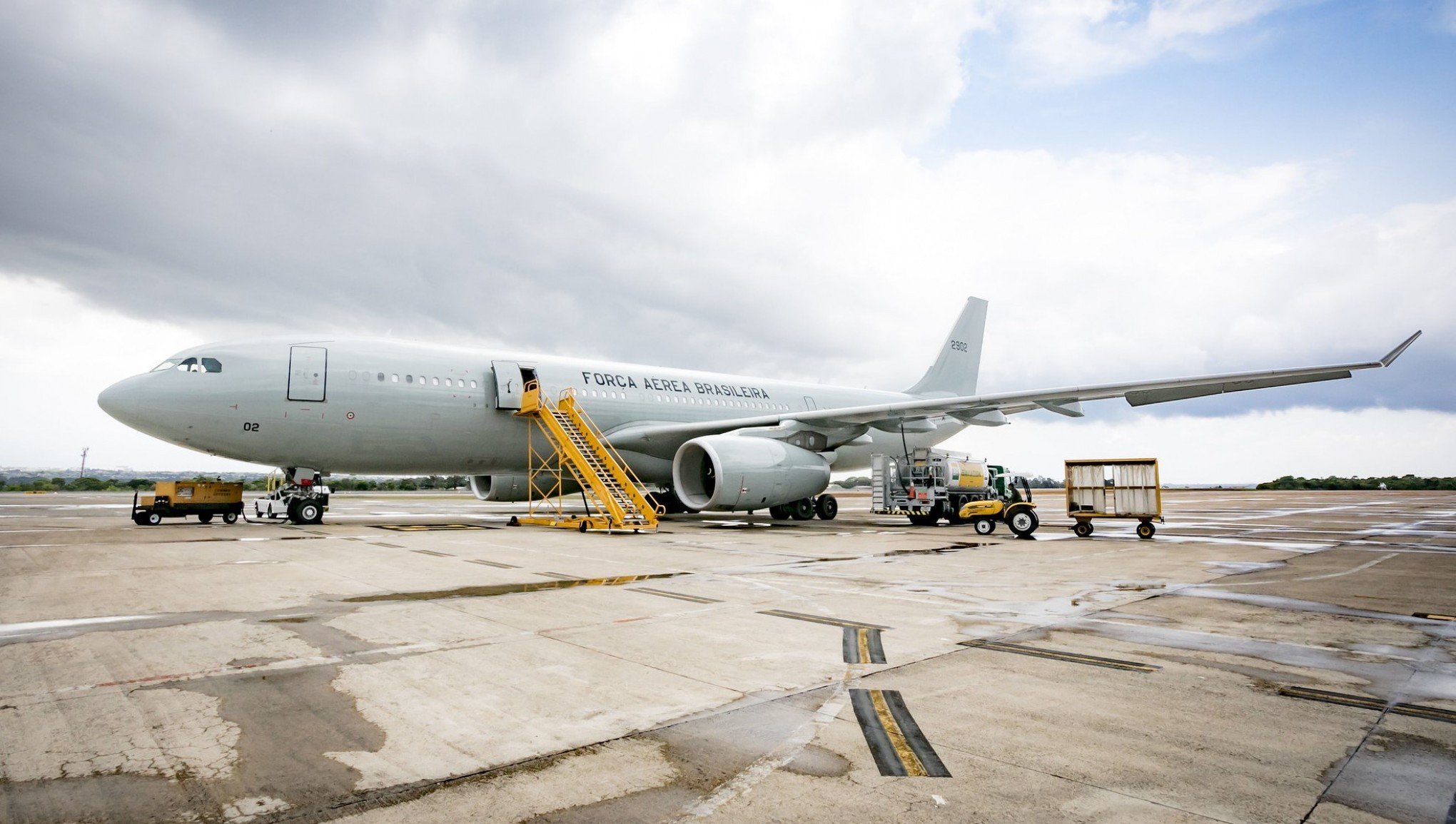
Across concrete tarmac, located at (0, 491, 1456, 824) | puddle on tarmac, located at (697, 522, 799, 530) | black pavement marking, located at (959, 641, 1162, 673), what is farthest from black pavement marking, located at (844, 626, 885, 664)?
puddle on tarmac, located at (697, 522, 799, 530)

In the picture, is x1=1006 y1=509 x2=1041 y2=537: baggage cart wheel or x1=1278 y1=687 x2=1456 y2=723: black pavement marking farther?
x1=1006 y1=509 x2=1041 y2=537: baggage cart wheel

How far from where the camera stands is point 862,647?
517 cm

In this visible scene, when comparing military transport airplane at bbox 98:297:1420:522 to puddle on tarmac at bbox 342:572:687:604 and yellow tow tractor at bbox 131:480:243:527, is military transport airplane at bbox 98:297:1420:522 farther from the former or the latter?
puddle on tarmac at bbox 342:572:687:604

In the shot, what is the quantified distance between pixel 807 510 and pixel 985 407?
6.13m

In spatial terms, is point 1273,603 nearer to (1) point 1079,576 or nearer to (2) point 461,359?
(1) point 1079,576

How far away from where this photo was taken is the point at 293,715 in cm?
353

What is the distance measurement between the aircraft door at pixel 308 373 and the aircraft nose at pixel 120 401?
8.75ft

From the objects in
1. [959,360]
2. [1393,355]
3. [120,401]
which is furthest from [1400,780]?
[959,360]

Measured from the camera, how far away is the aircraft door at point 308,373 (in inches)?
617

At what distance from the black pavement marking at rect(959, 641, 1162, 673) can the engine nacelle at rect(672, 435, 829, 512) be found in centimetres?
1220

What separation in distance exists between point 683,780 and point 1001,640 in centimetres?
339

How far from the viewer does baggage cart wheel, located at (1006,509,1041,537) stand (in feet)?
51.7

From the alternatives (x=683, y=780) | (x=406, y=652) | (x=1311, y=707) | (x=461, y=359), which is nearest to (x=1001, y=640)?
(x=1311, y=707)

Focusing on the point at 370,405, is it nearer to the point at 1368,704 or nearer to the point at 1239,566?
the point at 1239,566
